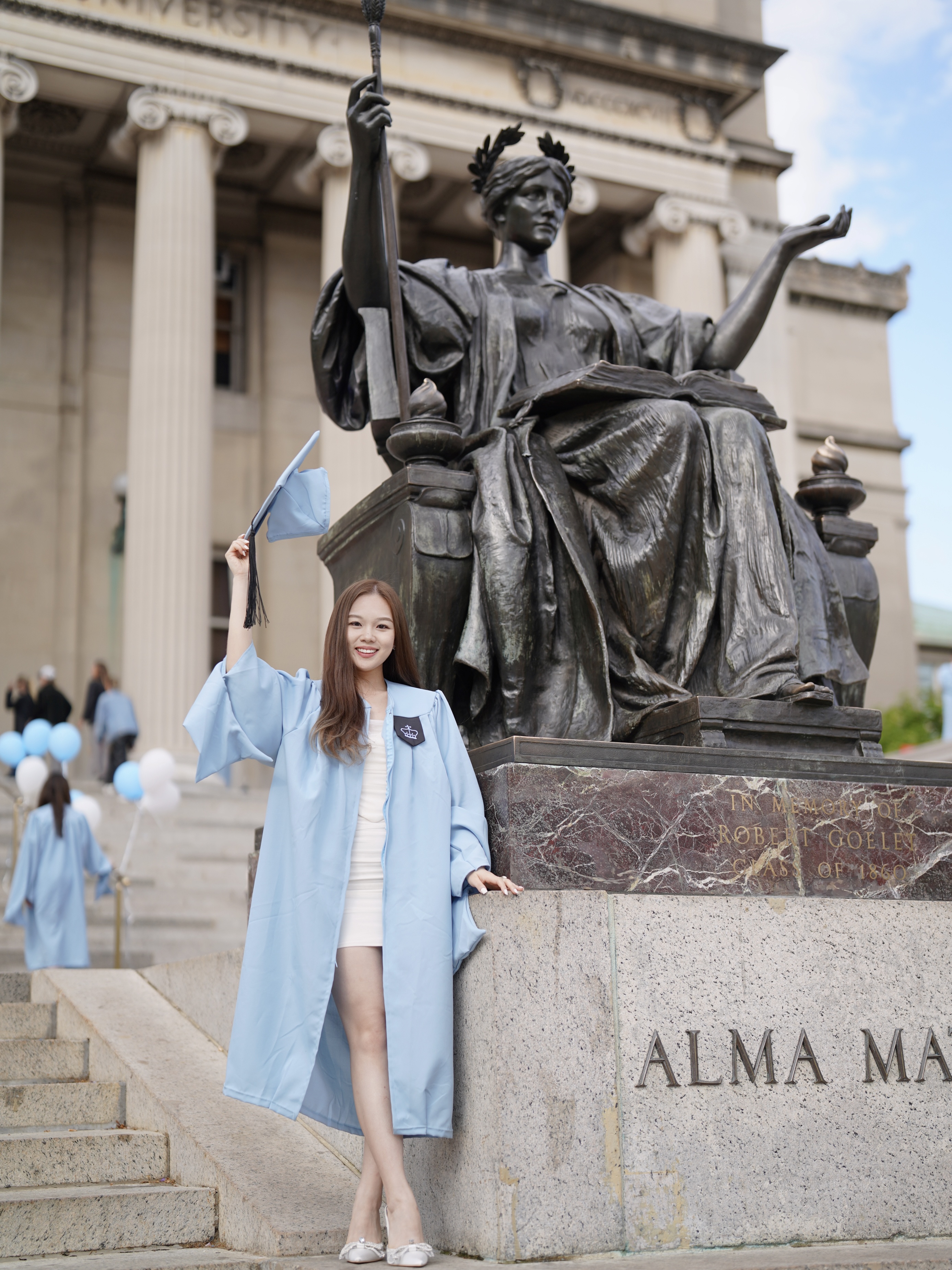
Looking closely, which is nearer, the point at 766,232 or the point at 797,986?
the point at 797,986

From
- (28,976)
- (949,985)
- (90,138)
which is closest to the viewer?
(949,985)

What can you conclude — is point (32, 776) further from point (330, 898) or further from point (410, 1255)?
point (410, 1255)

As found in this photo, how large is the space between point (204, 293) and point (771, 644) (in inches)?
679

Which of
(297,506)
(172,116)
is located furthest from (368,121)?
(172,116)

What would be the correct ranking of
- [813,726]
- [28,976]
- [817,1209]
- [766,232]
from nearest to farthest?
1. [817,1209]
2. [813,726]
3. [28,976]
4. [766,232]

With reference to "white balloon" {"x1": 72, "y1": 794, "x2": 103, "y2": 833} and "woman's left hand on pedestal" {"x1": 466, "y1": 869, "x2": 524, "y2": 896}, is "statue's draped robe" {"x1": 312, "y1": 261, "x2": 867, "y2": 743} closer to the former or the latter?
"woman's left hand on pedestal" {"x1": 466, "y1": 869, "x2": 524, "y2": 896}

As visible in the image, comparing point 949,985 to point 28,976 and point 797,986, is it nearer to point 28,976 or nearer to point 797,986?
point 797,986

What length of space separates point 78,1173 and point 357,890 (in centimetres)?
176

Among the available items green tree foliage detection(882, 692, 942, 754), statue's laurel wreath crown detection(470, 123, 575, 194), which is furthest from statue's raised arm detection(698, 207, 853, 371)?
green tree foliage detection(882, 692, 942, 754)

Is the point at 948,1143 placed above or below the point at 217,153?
below

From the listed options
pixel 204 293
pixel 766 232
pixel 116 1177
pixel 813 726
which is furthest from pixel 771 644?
pixel 766 232

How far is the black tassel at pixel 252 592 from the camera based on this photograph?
4137 mm

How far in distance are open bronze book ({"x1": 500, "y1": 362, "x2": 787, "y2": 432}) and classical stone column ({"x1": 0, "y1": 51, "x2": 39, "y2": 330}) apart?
17178 mm

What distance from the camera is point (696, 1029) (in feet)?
13.4
